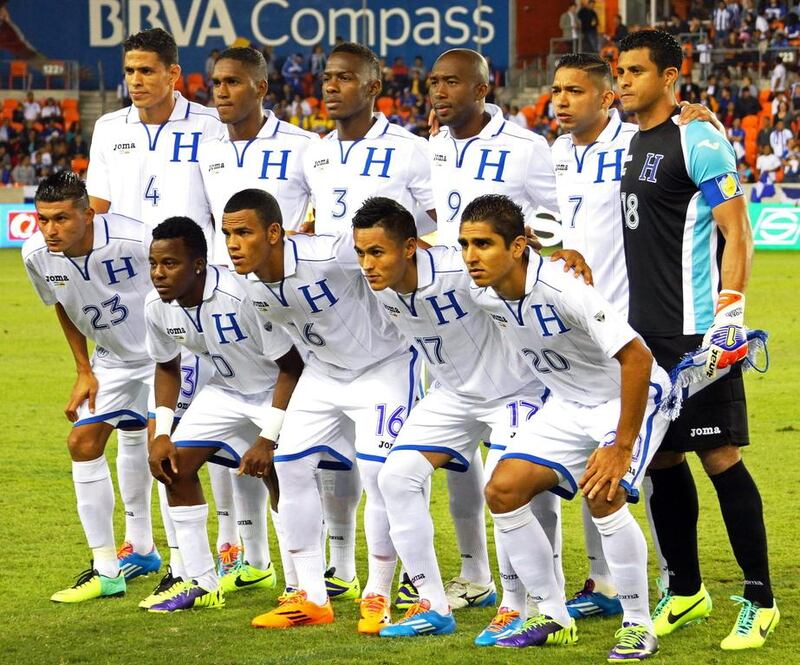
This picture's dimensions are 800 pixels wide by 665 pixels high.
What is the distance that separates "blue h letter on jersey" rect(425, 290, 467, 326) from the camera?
556cm

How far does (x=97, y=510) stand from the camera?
21.3 ft

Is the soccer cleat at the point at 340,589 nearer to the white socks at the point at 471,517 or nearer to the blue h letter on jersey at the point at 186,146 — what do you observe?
the white socks at the point at 471,517

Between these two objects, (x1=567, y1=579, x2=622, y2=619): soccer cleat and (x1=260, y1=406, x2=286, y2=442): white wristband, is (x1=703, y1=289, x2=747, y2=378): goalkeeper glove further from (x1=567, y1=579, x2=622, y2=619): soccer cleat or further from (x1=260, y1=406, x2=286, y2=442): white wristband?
(x1=260, y1=406, x2=286, y2=442): white wristband

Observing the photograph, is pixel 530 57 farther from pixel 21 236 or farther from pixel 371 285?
pixel 371 285

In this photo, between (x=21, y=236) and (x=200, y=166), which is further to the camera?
(x=21, y=236)

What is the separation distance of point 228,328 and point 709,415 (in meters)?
2.15

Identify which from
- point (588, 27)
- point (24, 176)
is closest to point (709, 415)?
point (24, 176)

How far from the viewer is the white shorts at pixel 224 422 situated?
20.1 feet

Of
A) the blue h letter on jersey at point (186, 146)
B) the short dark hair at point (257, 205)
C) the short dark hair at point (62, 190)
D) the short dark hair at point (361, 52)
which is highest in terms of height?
the short dark hair at point (361, 52)

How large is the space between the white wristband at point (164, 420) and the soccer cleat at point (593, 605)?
1.96 metres

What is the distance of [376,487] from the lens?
5789 millimetres

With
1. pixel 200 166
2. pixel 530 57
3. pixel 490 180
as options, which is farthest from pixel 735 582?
pixel 530 57

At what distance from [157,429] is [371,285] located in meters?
1.34

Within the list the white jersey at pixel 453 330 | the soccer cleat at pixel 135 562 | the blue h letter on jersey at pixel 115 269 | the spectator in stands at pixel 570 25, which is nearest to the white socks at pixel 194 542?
the soccer cleat at pixel 135 562
